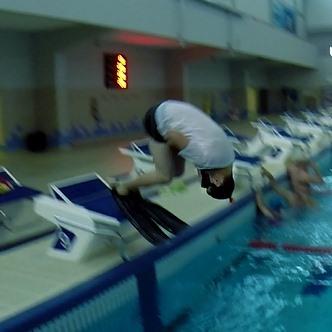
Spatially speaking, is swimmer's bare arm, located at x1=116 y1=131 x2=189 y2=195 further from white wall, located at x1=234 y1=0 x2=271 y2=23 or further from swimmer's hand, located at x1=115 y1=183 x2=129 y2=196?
white wall, located at x1=234 y1=0 x2=271 y2=23

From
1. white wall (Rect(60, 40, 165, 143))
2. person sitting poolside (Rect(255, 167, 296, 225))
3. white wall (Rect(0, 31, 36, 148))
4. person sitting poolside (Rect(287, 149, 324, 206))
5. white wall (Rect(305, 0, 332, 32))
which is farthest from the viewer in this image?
white wall (Rect(305, 0, 332, 32))

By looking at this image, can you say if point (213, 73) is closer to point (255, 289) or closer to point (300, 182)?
point (300, 182)

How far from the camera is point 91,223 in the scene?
315 centimetres

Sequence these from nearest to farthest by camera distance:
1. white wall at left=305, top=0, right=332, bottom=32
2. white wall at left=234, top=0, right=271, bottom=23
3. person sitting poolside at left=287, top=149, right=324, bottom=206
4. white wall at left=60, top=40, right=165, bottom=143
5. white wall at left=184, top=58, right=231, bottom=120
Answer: person sitting poolside at left=287, top=149, right=324, bottom=206
white wall at left=60, top=40, right=165, bottom=143
white wall at left=234, top=0, right=271, bottom=23
white wall at left=184, top=58, right=231, bottom=120
white wall at left=305, top=0, right=332, bottom=32

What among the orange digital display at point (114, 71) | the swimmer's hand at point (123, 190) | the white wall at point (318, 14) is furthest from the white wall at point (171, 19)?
the white wall at point (318, 14)

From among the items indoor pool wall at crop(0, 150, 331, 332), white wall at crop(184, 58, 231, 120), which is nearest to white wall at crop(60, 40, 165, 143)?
white wall at crop(184, 58, 231, 120)

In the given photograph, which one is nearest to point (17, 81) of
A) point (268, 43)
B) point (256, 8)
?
point (268, 43)

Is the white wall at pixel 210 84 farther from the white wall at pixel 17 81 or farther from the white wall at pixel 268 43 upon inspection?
the white wall at pixel 17 81

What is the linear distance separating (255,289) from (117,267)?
43.0 inches

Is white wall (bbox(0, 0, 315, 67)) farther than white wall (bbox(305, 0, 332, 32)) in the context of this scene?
No

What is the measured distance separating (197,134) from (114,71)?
735 centimetres

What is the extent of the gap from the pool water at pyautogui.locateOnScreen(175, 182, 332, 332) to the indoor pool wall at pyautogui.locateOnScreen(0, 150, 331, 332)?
9 cm

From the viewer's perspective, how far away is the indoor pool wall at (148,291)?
2465mm

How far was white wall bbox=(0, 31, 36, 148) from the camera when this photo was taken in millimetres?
8195
